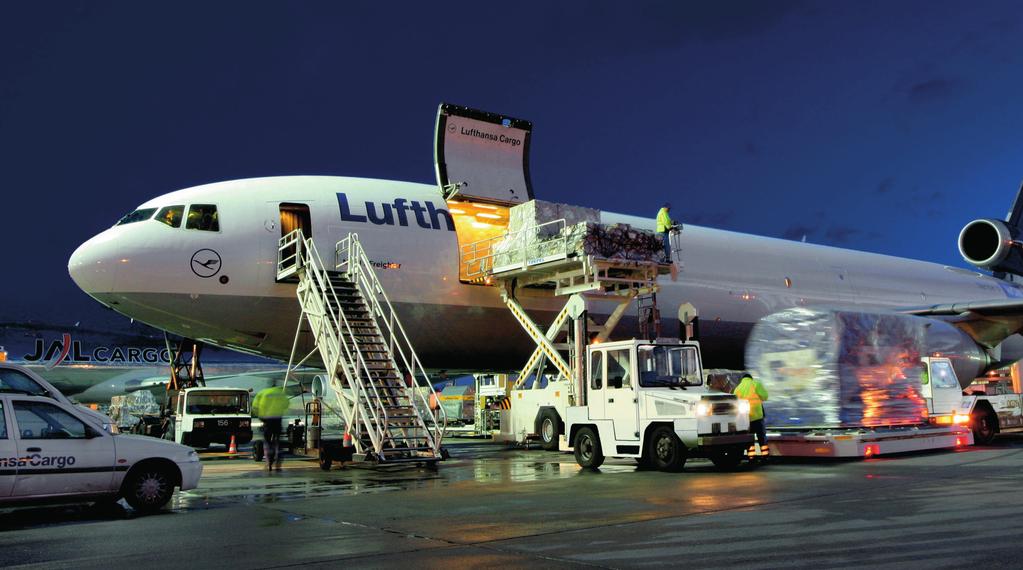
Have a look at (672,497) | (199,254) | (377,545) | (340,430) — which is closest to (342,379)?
(199,254)

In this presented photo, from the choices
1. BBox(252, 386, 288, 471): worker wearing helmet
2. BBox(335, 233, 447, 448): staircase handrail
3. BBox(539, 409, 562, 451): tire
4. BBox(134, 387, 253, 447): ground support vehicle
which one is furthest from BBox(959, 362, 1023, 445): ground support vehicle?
BBox(134, 387, 253, 447): ground support vehicle

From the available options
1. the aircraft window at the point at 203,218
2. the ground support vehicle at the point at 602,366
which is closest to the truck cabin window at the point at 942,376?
the ground support vehicle at the point at 602,366

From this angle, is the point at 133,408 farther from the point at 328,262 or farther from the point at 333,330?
the point at 333,330

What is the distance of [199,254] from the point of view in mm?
16016

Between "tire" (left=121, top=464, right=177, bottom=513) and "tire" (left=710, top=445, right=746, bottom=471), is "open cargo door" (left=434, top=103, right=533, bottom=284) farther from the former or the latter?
"tire" (left=121, top=464, right=177, bottom=513)

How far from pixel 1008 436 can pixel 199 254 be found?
20.0 m

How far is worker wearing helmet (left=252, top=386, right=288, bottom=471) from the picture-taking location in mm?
14211

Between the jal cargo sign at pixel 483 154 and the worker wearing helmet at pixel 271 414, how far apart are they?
21.8 feet

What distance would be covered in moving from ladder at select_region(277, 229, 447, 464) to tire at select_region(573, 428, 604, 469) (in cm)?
239

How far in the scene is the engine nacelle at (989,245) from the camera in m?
20.1

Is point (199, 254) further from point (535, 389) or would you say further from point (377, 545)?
point (377, 545)

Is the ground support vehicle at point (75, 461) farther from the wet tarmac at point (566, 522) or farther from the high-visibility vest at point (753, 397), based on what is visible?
the high-visibility vest at point (753, 397)

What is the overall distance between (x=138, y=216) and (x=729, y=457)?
12205 mm

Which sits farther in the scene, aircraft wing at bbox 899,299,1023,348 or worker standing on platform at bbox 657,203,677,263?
aircraft wing at bbox 899,299,1023,348
